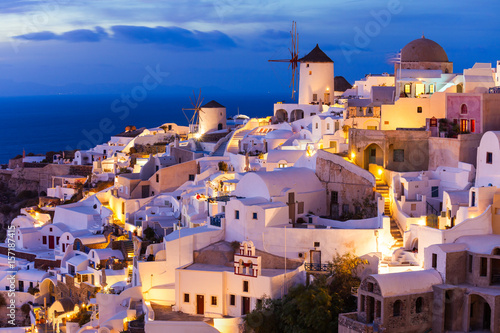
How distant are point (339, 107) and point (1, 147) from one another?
246 ft

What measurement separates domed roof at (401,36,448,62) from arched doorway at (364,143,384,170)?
24.8ft

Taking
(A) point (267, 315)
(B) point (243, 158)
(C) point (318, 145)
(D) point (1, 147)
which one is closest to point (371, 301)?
(A) point (267, 315)

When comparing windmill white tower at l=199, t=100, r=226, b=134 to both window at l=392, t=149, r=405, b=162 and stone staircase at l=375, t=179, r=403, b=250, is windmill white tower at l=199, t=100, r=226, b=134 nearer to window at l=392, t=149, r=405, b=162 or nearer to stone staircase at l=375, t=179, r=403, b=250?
window at l=392, t=149, r=405, b=162

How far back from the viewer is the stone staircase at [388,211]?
23.2 m

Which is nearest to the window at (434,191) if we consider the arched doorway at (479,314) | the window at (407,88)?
the arched doorway at (479,314)

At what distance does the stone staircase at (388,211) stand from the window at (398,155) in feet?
5.39

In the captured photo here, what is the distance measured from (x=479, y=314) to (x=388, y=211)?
562 cm

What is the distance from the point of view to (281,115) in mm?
41781

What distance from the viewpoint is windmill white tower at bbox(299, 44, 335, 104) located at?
135 feet

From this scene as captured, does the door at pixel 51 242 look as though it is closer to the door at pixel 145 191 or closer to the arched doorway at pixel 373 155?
the door at pixel 145 191

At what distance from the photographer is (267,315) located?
21.7 m

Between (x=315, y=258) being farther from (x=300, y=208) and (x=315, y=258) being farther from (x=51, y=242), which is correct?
(x=51, y=242)

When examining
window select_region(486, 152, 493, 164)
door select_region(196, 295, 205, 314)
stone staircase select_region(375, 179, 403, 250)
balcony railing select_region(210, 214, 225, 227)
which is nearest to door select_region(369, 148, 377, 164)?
stone staircase select_region(375, 179, 403, 250)

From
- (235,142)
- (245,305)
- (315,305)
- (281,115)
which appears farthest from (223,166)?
(315,305)
